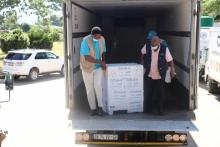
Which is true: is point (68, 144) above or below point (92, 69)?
below

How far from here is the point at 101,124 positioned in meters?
7.10

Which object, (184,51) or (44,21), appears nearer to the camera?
(184,51)

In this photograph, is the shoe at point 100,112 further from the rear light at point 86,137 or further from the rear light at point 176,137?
the rear light at point 176,137

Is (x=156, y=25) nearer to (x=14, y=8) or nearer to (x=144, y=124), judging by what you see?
(x=144, y=124)

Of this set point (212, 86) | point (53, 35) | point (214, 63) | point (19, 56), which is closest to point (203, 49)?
point (212, 86)

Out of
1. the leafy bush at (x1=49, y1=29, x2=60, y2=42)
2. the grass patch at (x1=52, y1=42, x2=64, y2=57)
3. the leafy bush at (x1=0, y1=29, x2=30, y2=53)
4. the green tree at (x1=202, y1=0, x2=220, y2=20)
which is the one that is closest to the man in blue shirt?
the green tree at (x1=202, y1=0, x2=220, y2=20)

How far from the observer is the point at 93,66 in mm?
7758

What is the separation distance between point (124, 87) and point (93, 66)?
0.65 meters

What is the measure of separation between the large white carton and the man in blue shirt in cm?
14

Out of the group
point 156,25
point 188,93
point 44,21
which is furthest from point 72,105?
point 44,21

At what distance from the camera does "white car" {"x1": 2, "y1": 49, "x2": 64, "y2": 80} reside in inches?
778

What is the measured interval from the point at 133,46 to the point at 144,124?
1070 cm

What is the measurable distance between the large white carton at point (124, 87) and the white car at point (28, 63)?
41.2 ft

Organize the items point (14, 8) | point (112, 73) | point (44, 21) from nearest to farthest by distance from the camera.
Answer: point (112, 73), point (14, 8), point (44, 21)
